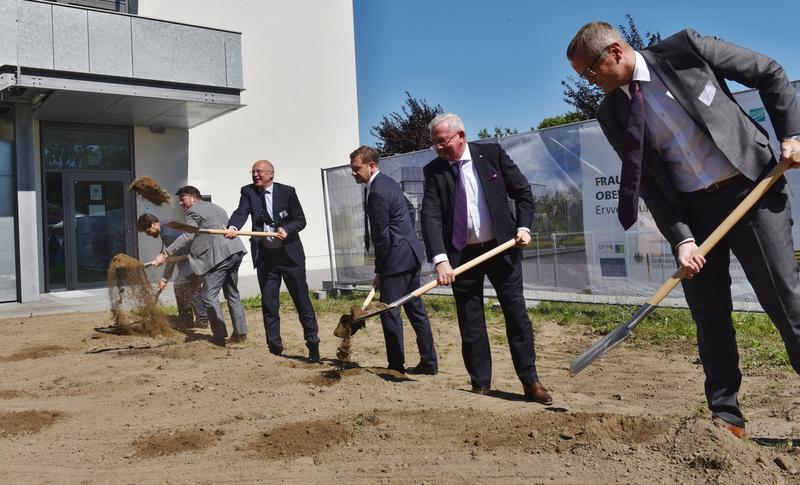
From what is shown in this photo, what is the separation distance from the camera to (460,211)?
4668 millimetres

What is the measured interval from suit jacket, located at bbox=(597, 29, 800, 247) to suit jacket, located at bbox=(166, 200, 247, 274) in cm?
510

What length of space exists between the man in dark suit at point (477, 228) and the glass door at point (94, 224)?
10813mm

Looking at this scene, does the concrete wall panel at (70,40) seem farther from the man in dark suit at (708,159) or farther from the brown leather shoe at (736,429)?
the brown leather shoe at (736,429)

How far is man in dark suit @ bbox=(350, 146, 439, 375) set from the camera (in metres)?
5.69

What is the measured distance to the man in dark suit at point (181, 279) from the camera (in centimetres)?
760

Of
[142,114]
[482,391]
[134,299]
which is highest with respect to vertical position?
[142,114]

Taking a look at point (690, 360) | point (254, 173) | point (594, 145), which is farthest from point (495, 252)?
point (594, 145)

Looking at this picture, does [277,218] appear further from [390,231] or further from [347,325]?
[347,325]

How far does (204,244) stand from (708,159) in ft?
17.6

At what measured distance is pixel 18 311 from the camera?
1102 centimetres

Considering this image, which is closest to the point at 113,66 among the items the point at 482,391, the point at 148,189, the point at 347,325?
the point at 148,189

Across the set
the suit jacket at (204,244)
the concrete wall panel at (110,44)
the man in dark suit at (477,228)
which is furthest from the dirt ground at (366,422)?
the concrete wall panel at (110,44)

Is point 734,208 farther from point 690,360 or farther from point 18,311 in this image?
point 18,311

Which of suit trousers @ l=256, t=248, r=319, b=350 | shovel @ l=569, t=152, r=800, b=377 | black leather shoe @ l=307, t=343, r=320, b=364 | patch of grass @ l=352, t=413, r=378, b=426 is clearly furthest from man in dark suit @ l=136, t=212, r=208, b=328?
shovel @ l=569, t=152, r=800, b=377
